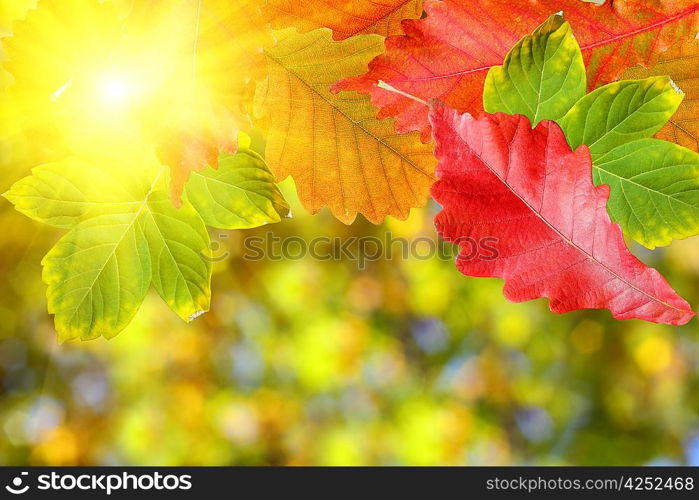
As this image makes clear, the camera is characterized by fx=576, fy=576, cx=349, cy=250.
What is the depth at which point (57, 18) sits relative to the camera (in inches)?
10.2

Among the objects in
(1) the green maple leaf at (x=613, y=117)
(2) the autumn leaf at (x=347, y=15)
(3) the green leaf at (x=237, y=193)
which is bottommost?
(1) the green maple leaf at (x=613, y=117)

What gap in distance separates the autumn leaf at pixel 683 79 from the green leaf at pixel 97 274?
0.83ft

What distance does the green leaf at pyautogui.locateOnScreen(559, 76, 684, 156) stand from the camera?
238 mm

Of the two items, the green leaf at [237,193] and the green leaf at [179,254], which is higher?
the green leaf at [237,193]

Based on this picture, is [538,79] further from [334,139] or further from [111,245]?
[111,245]

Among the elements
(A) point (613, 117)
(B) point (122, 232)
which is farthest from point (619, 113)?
(B) point (122, 232)

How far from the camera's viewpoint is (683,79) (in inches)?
10.9

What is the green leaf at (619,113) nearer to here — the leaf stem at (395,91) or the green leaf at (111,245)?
the leaf stem at (395,91)

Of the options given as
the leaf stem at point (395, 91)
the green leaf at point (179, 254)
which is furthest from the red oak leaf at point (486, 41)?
the green leaf at point (179, 254)

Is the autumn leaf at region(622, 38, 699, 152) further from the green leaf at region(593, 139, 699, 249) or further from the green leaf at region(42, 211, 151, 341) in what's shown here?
the green leaf at region(42, 211, 151, 341)

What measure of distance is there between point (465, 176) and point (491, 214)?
0.07 ft

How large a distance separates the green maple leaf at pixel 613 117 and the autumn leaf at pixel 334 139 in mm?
68

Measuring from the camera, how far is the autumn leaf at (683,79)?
27 cm

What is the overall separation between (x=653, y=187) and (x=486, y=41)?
0.10 m
